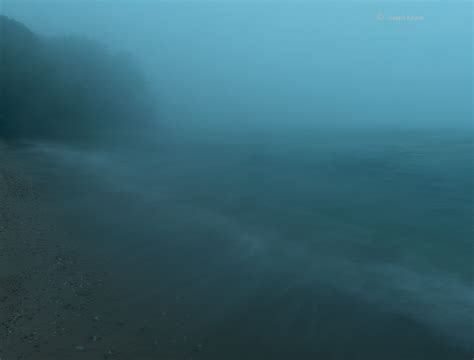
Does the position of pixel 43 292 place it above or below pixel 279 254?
above

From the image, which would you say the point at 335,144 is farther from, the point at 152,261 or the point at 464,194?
the point at 152,261

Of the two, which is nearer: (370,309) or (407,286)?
(370,309)

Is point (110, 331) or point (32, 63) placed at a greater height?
point (32, 63)

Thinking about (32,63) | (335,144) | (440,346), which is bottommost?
(440,346)

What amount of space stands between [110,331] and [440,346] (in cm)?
764

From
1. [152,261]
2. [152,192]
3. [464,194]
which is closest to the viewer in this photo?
[152,261]

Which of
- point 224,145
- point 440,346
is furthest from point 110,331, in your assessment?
point 224,145

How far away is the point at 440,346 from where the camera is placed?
977 cm

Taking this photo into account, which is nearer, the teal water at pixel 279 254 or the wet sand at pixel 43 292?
the wet sand at pixel 43 292

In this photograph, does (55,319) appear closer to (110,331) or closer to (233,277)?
(110,331)

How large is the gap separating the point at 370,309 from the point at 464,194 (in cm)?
1822

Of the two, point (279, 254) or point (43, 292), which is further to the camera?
point (279, 254)

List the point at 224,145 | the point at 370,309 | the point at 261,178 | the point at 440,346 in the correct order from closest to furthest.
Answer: the point at 440,346, the point at 370,309, the point at 261,178, the point at 224,145

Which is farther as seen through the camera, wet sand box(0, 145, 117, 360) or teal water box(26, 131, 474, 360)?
teal water box(26, 131, 474, 360)
